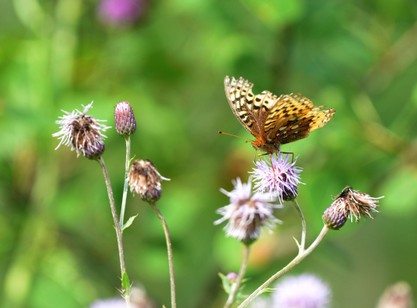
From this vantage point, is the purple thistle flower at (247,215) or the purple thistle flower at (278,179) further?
the purple thistle flower at (278,179)

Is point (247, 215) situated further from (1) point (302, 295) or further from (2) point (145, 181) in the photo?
(1) point (302, 295)

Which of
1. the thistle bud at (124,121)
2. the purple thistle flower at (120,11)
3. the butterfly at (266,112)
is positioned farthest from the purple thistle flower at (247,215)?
the purple thistle flower at (120,11)

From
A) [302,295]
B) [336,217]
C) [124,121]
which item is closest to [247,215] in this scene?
[336,217]

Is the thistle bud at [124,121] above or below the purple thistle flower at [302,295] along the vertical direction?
above

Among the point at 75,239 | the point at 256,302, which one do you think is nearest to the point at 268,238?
the point at 75,239

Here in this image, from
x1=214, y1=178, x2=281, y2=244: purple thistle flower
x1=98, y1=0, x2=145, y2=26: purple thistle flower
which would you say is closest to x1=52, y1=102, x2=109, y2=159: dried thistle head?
x1=214, y1=178, x2=281, y2=244: purple thistle flower

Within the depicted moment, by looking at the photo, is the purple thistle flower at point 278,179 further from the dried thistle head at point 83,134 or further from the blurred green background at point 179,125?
the blurred green background at point 179,125

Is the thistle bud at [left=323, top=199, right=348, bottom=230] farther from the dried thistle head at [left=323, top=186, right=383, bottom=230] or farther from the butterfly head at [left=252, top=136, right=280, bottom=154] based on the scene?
the butterfly head at [left=252, top=136, right=280, bottom=154]
